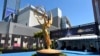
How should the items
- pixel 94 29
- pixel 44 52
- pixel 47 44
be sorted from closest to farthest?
pixel 44 52, pixel 47 44, pixel 94 29

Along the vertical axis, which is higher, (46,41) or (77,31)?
(77,31)

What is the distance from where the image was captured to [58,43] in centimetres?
3288

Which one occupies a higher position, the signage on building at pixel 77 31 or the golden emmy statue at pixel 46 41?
the signage on building at pixel 77 31

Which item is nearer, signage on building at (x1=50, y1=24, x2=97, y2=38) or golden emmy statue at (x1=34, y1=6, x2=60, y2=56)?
golden emmy statue at (x1=34, y1=6, x2=60, y2=56)

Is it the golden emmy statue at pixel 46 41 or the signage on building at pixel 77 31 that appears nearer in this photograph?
the golden emmy statue at pixel 46 41

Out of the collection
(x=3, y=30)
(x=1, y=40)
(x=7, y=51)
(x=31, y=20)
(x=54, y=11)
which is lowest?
(x=7, y=51)

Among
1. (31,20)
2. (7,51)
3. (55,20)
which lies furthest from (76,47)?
(55,20)

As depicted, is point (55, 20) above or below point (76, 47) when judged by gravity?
above

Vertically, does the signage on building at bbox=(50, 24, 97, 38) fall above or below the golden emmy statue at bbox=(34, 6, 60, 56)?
above

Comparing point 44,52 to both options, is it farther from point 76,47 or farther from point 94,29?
point 76,47

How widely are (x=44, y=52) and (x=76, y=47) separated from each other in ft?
73.4

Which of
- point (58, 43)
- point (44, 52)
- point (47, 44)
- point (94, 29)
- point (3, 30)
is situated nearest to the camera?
point (44, 52)

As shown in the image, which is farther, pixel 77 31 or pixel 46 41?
pixel 77 31

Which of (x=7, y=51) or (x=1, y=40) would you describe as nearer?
(x=7, y=51)
